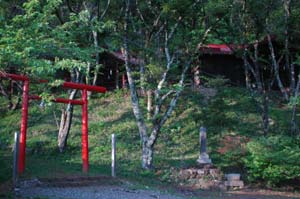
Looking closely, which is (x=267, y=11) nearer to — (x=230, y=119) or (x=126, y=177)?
(x=230, y=119)

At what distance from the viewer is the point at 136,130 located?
961 inches

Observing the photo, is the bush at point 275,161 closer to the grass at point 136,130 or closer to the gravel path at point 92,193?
the grass at point 136,130

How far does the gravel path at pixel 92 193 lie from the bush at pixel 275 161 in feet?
13.2

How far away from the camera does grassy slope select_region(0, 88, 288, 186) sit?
20.1 meters

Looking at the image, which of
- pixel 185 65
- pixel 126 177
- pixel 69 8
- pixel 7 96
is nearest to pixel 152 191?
pixel 126 177

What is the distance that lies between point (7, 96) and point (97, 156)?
9.48 m

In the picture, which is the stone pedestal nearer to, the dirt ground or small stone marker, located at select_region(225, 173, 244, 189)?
small stone marker, located at select_region(225, 173, 244, 189)

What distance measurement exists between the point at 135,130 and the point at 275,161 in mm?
9366

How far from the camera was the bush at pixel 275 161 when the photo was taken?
16.4 meters

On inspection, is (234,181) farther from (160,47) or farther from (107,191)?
(160,47)

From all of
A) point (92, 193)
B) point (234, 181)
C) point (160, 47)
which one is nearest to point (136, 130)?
point (160, 47)

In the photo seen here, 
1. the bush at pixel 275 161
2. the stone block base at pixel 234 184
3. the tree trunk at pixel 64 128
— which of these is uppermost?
the tree trunk at pixel 64 128

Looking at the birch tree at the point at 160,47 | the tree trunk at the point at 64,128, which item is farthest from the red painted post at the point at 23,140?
the tree trunk at the point at 64,128

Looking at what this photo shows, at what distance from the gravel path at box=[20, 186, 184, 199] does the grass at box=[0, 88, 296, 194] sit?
270 cm
